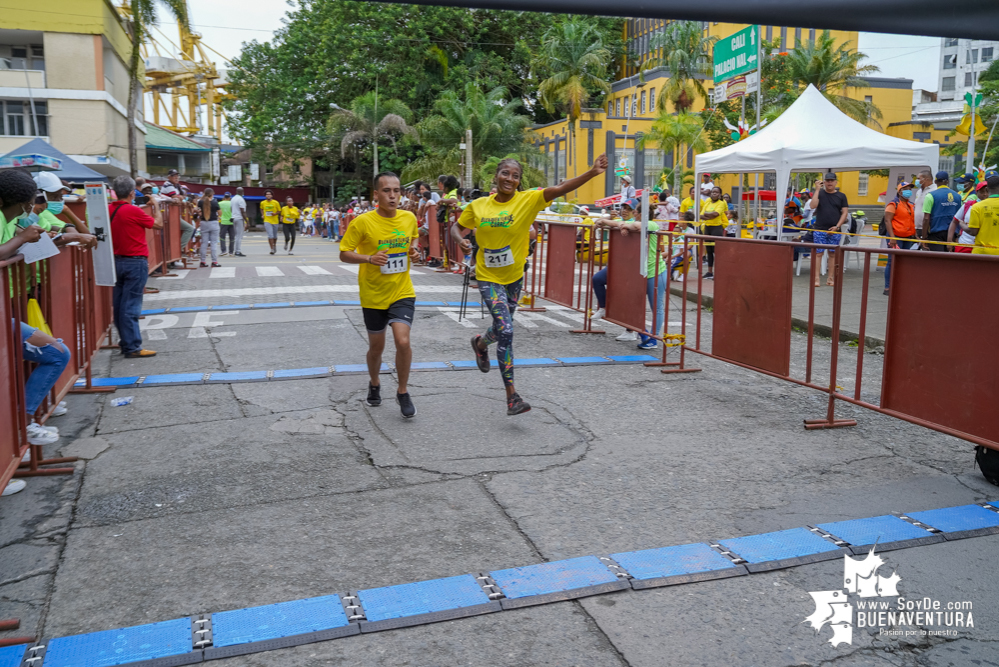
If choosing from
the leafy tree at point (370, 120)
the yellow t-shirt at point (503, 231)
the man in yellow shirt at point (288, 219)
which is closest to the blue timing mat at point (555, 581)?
the yellow t-shirt at point (503, 231)

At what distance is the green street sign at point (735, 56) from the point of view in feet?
53.0

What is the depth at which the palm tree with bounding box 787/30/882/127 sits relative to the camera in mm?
44375

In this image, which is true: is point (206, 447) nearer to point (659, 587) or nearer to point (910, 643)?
point (659, 587)

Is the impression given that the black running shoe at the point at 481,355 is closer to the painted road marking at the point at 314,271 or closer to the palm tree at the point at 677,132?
the painted road marking at the point at 314,271

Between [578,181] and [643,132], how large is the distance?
150ft

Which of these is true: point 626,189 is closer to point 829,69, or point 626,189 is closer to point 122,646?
point 122,646

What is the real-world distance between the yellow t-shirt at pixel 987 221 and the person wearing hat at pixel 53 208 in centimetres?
1000

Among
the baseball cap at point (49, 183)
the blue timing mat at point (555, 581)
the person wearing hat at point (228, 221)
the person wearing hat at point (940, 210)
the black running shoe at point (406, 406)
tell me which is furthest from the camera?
the person wearing hat at point (228, 221)

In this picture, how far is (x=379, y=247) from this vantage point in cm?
630

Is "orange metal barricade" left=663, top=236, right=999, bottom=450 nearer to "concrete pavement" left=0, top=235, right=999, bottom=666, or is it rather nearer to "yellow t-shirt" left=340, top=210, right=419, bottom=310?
"concrete pavement" left=0, top=235, right=999, bottom=666

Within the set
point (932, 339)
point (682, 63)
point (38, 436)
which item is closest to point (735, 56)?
point (932, 339)

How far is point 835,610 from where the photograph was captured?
11.5 feet

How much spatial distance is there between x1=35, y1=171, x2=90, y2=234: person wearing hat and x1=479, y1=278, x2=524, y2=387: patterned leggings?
3927mm

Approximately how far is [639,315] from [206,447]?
16.2 feet
